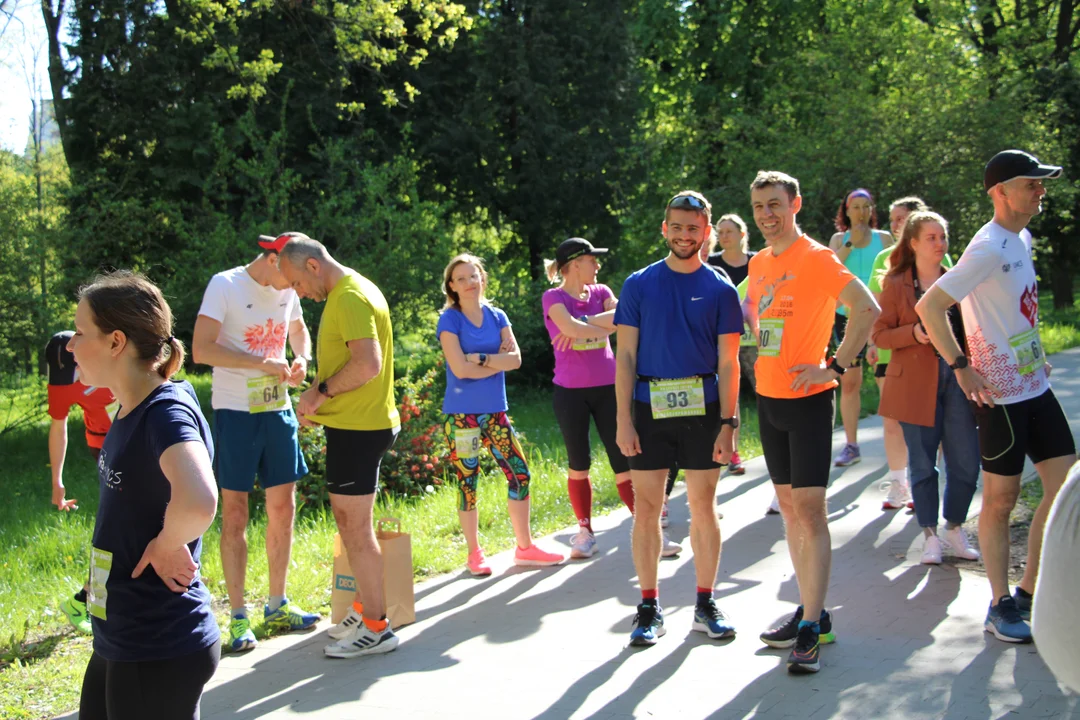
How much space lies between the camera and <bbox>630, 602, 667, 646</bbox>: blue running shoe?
5.26m

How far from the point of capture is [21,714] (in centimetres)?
482

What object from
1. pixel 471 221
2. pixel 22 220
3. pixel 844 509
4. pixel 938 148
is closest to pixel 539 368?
pixel 471 221

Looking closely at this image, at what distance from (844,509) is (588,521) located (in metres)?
1.93

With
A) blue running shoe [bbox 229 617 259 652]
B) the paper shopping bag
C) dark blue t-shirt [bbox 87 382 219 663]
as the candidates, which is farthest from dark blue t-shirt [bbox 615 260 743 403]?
dark blue t-shirt [bbox 87 382 219 663]

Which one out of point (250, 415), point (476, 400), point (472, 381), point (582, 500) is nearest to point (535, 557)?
point (582, 500)

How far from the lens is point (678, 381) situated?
5.19 meters

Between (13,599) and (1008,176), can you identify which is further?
(13,599)

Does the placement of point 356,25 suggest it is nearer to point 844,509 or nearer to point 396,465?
point 396,465

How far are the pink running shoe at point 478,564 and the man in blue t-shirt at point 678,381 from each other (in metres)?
1.73

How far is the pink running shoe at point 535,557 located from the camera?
693 centimetres

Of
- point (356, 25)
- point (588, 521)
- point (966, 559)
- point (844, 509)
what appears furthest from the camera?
point (356, 25)

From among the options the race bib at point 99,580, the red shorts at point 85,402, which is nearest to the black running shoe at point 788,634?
the race bib at point 99,580

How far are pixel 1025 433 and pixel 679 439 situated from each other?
1606mm

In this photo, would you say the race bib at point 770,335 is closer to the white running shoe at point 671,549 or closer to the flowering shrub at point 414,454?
the white running shoe at point 671,549
